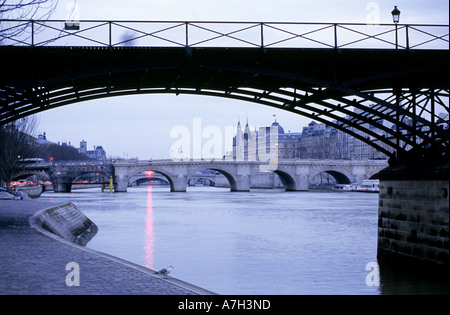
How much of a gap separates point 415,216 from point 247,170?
96.2 meters

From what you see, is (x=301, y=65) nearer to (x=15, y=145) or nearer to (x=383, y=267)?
(x=383, y=267)

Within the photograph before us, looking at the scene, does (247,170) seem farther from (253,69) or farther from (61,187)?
(253,69)

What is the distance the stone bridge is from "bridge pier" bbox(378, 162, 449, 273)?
8885cm

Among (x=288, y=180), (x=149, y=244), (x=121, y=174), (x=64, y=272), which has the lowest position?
(x=149, y=244)

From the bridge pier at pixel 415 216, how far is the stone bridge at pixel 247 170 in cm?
8885


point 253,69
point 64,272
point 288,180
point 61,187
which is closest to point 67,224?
point 253,69

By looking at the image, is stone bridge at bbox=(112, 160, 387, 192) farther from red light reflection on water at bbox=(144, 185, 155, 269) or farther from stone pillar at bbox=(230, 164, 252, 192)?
red light reflection on water at bbox=(144, 185, 155, 269)

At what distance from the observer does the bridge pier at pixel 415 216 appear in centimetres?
1738

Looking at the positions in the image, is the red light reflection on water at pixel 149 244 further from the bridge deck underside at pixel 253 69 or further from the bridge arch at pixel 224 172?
the bridge arch at pixel 224 172

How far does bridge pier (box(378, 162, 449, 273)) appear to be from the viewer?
57.0 ft

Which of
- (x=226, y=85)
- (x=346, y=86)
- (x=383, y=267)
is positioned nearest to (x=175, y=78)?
(x=226, y=85)

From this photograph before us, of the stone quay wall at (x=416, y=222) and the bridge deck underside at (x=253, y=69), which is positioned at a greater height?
the bridge deck underside at (x=253, y=69)

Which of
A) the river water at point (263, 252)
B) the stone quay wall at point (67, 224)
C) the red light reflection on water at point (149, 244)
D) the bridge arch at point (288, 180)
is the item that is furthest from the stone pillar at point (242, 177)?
the stone quay wall at point (67, 224)

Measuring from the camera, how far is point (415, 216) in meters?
19.0
